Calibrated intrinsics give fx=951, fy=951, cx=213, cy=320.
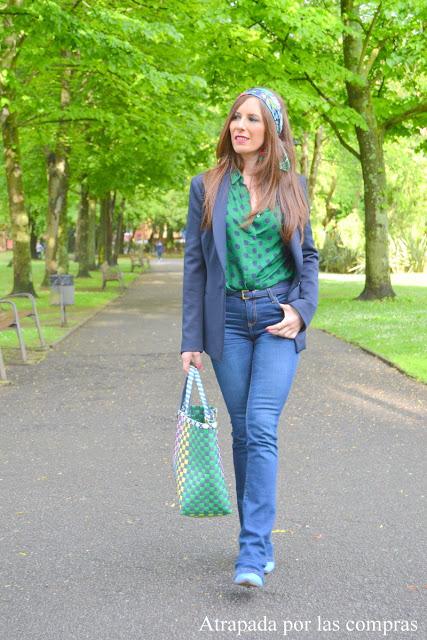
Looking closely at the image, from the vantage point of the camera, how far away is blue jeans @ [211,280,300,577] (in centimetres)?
371

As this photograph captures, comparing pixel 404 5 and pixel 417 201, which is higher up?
pixel 404 5

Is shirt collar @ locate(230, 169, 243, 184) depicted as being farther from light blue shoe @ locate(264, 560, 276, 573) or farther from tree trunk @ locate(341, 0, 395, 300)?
tree trunk @ locate(341, 0, 395, 300)

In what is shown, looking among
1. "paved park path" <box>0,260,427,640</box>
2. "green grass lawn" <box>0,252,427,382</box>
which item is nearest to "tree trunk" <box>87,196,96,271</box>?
"green grass lawn" <box>0,252,427,382</box>

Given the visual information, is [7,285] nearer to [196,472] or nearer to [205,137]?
[205,137]

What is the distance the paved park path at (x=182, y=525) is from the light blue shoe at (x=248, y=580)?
0.09m

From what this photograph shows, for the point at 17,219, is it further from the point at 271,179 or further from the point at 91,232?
the point at 271,179

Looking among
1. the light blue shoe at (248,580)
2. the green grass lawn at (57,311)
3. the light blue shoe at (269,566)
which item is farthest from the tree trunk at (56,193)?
the light blue shoe at (248,580)

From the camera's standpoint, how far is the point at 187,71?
70.1ft

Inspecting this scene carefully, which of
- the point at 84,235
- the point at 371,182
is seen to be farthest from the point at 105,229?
the point at 371,182

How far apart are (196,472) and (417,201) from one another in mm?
35925

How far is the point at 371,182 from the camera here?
2191cm

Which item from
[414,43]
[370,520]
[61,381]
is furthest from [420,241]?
[370,520]

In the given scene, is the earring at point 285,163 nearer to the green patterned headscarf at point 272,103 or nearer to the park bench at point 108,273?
the green patterned headscarf at point 272,103

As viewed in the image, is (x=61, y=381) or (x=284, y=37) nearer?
(x=61, y=381)
